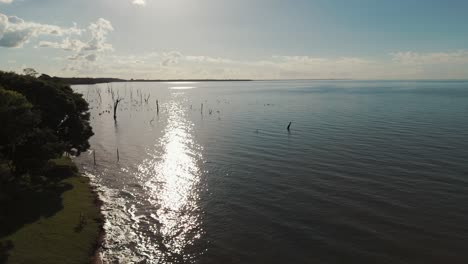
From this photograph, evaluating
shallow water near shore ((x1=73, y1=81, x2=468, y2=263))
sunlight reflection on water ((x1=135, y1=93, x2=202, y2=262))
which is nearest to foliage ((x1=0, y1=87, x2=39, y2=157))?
Answer: shallow water near shore ((x1=73, y1=81, x2=468, y2=263))

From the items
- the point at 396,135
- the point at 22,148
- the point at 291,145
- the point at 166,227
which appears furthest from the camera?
the point at 396,135

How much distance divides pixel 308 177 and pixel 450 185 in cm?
1455

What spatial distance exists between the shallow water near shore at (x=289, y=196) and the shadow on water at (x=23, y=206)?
4666 mm

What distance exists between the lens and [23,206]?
28625mm

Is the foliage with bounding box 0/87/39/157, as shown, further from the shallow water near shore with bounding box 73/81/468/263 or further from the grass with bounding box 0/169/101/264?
the shallow water near shore with bounding box 73/81/468/263

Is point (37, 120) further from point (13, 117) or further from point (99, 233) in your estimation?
point (99, 233)

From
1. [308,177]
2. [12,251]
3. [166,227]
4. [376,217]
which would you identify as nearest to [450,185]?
[376,217]

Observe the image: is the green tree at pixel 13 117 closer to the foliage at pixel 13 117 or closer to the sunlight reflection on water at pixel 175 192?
the foliage at pixel 13 117

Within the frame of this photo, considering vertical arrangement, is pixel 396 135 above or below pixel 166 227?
above

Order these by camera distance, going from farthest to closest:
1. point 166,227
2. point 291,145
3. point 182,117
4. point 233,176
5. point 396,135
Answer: point 182,117 < point 396,135 < point 291,145 < point 233,176 < point 166,227

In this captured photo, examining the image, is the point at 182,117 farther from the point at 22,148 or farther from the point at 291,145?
the point at 22,148

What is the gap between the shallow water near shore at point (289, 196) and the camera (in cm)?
A: 2355

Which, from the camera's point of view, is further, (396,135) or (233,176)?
(396,135)

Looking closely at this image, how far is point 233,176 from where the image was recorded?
39812mm
